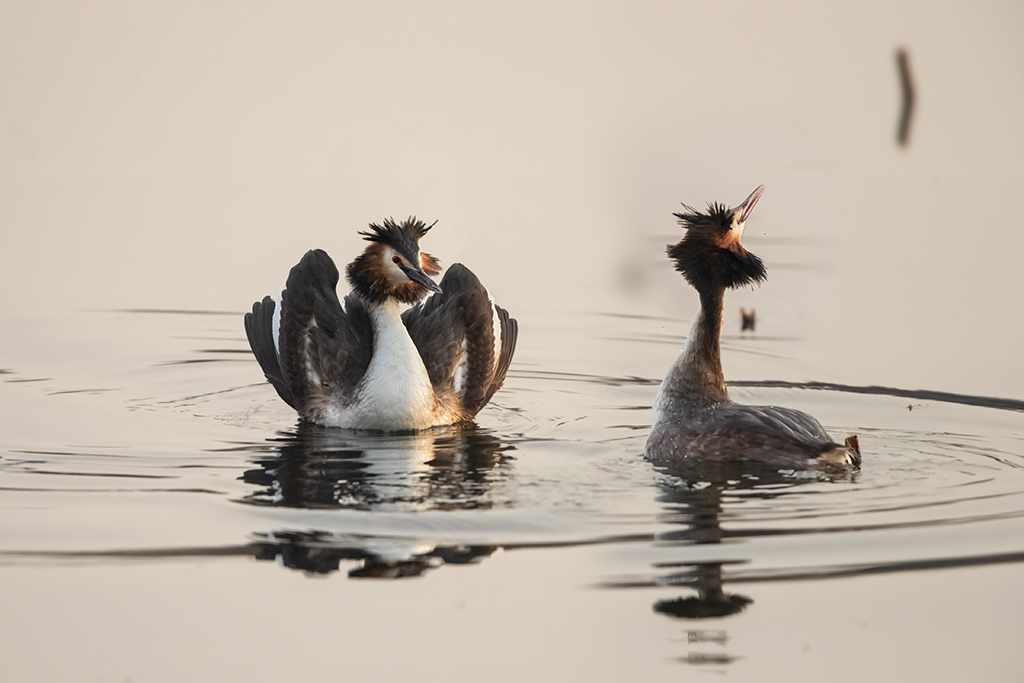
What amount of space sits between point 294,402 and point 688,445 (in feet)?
10.7

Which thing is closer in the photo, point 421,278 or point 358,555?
point 358,555

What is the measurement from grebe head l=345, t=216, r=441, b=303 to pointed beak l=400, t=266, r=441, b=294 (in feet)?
0.04

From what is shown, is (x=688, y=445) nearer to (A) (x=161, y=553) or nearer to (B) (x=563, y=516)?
(B) (x=563, y=516)

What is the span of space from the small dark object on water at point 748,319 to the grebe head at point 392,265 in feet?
14.9

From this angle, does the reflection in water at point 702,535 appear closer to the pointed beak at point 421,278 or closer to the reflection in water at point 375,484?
the reflection in water at point 375,484

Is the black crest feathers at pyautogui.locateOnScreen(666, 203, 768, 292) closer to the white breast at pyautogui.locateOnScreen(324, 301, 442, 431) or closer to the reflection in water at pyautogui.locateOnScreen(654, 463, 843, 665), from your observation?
the reflection in water at pyautogui.locateOnScreen(654, 463, 843, 665)

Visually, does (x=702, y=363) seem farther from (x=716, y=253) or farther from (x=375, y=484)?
(x=375, y=484)

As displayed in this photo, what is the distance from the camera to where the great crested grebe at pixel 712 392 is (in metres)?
9.19

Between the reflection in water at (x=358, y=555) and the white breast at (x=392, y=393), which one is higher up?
Result: the white breast at (x=392, y=393)

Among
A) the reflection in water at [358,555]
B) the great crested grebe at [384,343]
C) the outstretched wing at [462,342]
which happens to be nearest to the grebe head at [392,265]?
the great crested grebe at [384,343]

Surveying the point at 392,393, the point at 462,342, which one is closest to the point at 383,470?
the point at 392,393

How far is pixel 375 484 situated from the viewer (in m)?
8.92

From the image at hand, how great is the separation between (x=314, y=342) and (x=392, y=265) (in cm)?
81

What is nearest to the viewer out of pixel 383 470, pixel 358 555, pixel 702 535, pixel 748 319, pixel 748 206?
pixel 358 555
